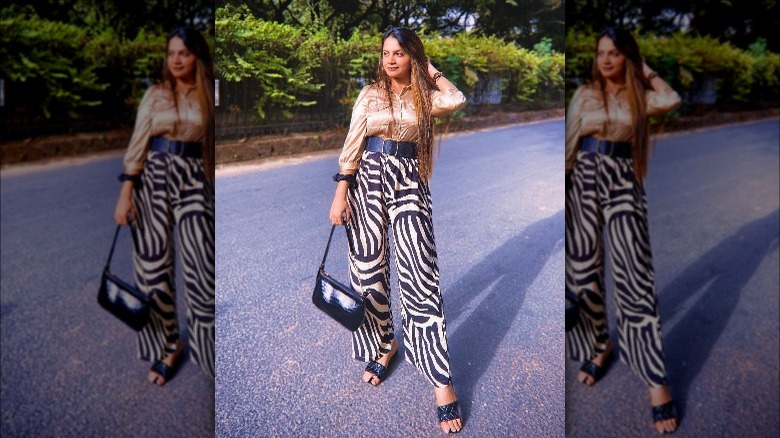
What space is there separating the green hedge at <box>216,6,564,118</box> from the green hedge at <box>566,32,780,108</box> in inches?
17.4

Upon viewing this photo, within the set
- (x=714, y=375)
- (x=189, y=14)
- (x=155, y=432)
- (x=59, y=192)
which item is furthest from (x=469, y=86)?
(x=59, y=192)

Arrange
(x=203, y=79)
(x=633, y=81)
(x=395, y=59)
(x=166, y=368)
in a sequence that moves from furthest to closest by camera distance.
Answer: (x=166, y=368), (x=633, y=81), (x=203, y=79), (x=395, y=59)

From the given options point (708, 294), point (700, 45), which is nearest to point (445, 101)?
point (700, 45)

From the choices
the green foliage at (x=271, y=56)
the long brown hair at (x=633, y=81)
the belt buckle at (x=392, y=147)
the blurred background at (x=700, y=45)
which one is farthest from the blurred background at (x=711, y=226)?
the green foliage at (x=271, y=56)

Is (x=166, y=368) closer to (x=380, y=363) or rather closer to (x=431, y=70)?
(x=380, y=363)

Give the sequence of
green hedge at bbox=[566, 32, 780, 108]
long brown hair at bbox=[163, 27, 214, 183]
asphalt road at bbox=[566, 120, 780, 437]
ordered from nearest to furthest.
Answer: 1. long brown hair at bbox=[163, 27, 214, 183]
2. green hedge at bbox=[566, 32, 780, 108]
3. asphalt road at bbox=[566, 120, 780, 437]

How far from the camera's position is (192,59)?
1272 mm

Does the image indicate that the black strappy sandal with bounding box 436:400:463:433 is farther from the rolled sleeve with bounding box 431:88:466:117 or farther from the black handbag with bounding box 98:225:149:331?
the black handbag with bounding box 98:225:149:331

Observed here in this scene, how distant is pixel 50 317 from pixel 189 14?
136cm

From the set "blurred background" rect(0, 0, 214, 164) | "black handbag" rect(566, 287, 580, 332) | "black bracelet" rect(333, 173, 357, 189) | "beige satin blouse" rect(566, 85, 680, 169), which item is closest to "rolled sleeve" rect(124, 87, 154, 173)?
"black bracelet" rect(333, 173, 357, 189)

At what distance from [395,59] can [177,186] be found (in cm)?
66

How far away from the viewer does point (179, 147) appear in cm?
130

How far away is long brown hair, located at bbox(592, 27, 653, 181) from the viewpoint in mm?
1378

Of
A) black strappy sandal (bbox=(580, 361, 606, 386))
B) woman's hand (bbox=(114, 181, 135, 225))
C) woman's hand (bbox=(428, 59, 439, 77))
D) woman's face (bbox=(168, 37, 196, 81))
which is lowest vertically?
black strappy sandal (bbox=(580, 361, 606, 386))
